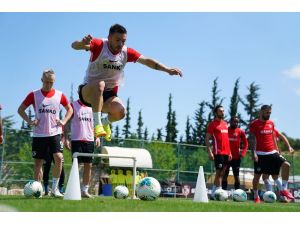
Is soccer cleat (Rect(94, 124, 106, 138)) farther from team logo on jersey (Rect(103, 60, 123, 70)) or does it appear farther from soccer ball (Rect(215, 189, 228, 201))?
soccer ball (Rect(215, 189, 228, 201))

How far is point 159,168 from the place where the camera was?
22094mm

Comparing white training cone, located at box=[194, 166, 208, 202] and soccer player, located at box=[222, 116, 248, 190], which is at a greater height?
soccer player, located at box=[222, 116, 248, 190]

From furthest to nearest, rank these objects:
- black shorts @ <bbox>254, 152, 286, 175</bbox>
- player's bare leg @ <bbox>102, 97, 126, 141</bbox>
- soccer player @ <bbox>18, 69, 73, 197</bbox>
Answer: black shorts @ <bbox>254, 152, 286, 175</bbox>, soccer player @ <bbox>18, 69, 73, 197</bbox>, player's bare leg @ <bbox>102, 97, 126, 141</bbox>

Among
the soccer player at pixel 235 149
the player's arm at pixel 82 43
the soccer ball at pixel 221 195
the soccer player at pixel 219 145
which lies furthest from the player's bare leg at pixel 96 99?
the soccer player at pixel 235 149

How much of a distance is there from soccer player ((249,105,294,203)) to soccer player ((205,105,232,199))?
0.83 m

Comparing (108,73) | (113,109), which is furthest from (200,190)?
(108,73)

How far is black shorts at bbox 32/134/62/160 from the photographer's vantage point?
9.16 m

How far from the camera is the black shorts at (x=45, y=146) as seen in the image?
9.16 metres

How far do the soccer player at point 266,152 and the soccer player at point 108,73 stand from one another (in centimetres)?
529

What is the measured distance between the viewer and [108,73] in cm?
819

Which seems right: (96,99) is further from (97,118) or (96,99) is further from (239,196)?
(239,196)

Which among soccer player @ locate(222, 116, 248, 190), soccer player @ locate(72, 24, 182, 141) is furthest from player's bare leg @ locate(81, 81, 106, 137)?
soccer player @ locate(222, 116, 248, 190)

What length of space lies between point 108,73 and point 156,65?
0.97 m

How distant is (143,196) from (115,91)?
2.02 m
